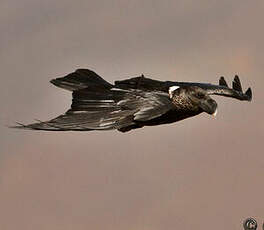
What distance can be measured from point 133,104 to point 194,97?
2023mm

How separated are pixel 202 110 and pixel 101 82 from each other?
4.36 m

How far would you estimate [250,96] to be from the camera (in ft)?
127

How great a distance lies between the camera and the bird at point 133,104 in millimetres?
34125

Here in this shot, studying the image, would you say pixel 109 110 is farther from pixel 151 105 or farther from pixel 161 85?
pixel 161 85

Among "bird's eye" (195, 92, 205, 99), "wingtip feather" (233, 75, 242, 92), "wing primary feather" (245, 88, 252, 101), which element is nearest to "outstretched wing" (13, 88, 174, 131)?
"bird's eye" (195, 92, 205, 99)

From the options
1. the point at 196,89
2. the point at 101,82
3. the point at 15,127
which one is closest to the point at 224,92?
the point at 196,89

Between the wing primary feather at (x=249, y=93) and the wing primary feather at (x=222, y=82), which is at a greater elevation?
the wing primary feather at (x=222, y=82)

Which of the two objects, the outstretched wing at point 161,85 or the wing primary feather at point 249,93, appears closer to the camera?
the outstretched wing at point 161,85

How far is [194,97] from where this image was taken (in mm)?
34781

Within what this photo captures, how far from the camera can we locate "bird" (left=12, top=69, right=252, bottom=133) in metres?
34.1

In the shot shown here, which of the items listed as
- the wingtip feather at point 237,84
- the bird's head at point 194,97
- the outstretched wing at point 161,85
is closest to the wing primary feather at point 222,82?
the wingtip feather at point 237,84

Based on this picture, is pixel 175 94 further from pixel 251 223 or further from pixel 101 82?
pixel 251 223

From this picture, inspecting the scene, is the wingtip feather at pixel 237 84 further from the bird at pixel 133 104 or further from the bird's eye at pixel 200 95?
the bird's eye at pixel 200 95

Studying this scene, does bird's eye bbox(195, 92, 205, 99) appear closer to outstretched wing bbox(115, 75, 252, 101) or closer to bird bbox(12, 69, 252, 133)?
bird bbox(12, 69, 252, 133)
